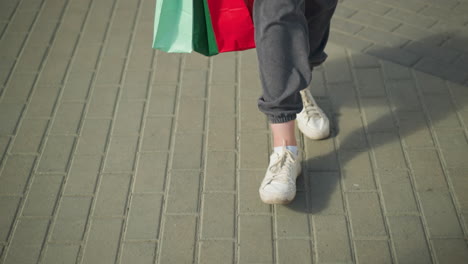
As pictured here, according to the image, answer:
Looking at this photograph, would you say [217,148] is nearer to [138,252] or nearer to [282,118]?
[282,118]

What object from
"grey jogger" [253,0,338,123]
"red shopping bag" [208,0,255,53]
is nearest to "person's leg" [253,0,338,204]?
Answer: "grey jogger" [253,0,338,123]

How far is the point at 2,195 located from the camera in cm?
272

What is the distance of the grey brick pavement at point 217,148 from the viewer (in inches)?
97.3

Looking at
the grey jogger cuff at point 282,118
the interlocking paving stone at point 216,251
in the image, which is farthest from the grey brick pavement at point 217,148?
the grey jogger cuff at point 282,118

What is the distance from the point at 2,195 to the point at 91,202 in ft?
1.54

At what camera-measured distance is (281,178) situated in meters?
2.58

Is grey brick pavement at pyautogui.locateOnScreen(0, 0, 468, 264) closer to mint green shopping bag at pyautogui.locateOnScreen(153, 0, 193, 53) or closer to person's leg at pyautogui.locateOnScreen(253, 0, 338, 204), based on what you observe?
person's leg at pyautogui.locateOnScreen(253, 0, 338, 204)

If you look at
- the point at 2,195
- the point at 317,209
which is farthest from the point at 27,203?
the point at 317,209

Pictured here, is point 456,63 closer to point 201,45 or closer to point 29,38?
point 201,45

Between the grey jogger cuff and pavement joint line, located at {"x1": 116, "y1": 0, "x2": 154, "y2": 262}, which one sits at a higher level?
the grey jogger cuff

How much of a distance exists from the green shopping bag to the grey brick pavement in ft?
2.05

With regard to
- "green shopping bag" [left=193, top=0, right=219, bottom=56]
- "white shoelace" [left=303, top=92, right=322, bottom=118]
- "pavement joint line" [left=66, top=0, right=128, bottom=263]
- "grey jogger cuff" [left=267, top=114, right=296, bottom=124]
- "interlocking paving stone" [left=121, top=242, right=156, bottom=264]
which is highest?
"green shopping bag" [left=193, top=0, right=219, bottom=56]

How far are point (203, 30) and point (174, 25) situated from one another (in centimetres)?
14

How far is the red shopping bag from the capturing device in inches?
95.1
